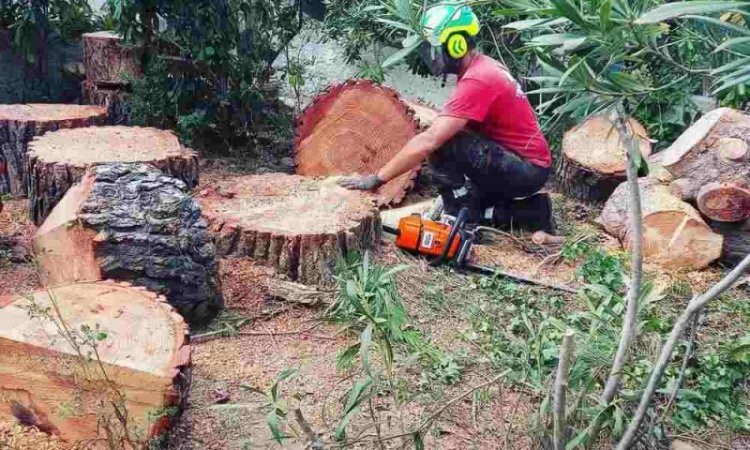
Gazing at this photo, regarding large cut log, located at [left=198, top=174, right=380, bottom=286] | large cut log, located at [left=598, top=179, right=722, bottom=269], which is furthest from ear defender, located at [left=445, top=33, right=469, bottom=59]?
large cut log, located at [left=598, top=179, right=722, bottom=269]

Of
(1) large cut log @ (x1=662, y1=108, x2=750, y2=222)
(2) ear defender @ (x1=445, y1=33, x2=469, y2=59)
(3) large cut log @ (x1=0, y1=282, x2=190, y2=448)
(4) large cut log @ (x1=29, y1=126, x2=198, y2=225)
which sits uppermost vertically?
(2) ear defender @ (x1=445, y1=33, x2=469, y2=59)

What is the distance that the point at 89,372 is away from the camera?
2.18 metres

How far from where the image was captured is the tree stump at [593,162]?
5059mm

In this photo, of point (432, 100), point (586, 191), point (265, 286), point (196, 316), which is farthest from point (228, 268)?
point (432, 100)

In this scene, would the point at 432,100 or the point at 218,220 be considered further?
the point at 432,100

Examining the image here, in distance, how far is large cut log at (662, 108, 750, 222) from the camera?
13.7ft

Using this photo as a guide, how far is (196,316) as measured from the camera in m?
3.16

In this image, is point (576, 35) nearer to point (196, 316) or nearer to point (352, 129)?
point (196, 316)

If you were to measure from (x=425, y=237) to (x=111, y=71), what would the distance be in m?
2.92

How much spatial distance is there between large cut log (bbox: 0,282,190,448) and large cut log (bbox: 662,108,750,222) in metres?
3.10

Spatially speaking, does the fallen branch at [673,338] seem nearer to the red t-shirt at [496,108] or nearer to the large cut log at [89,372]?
the large cut log at [89,372]

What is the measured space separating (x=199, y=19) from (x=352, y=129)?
1.25 meters

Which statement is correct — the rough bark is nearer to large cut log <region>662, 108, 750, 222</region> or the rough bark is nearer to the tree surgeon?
the tree surgeon

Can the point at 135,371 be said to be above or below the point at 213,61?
below
